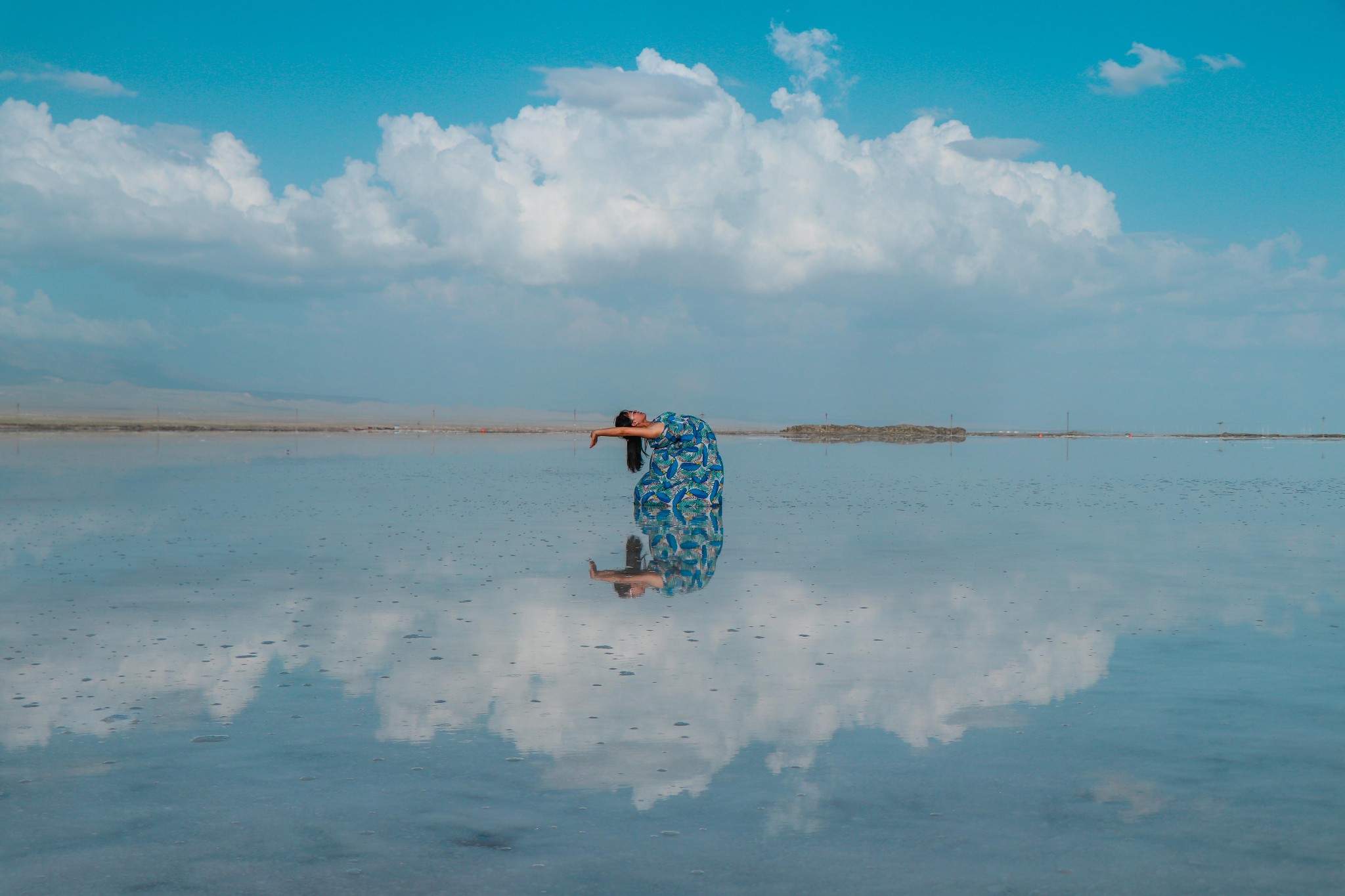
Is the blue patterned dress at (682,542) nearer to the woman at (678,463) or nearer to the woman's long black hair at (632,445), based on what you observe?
the woman at (678,463)

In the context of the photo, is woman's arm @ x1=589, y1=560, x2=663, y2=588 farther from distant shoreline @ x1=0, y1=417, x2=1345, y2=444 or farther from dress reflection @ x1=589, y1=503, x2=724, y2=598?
distant shoreline @ x1=0, y1=417, x2=1345, y2=444

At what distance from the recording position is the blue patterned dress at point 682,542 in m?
11.1

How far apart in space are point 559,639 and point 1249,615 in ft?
18.2

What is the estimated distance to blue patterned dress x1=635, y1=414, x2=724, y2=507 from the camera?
61.2 feet

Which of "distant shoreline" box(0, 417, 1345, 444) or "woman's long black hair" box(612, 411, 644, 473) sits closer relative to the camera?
"woman's long black hair" box(612, 411, 644, 473)

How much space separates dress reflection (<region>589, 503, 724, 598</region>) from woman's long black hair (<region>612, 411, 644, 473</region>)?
71cm

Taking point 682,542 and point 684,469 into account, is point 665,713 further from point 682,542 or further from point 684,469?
point 684,469

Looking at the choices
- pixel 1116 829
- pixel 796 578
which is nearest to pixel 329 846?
pixel 1116 829

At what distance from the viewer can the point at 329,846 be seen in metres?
4.26

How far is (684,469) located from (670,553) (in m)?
5.78

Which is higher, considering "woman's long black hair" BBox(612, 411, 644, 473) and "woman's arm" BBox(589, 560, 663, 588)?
"woman's long black hair" BBox(612, 411, 644, 473)

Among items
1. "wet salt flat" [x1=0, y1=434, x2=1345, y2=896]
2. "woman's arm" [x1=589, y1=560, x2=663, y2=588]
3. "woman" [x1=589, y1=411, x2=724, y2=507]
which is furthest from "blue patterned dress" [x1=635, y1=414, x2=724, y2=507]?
"woman's arm" [x1=589, y1=560, x2=663, y2=588]

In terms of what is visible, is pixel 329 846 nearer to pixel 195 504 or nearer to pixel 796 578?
pixel 796 578

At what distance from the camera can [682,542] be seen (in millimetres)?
14203
